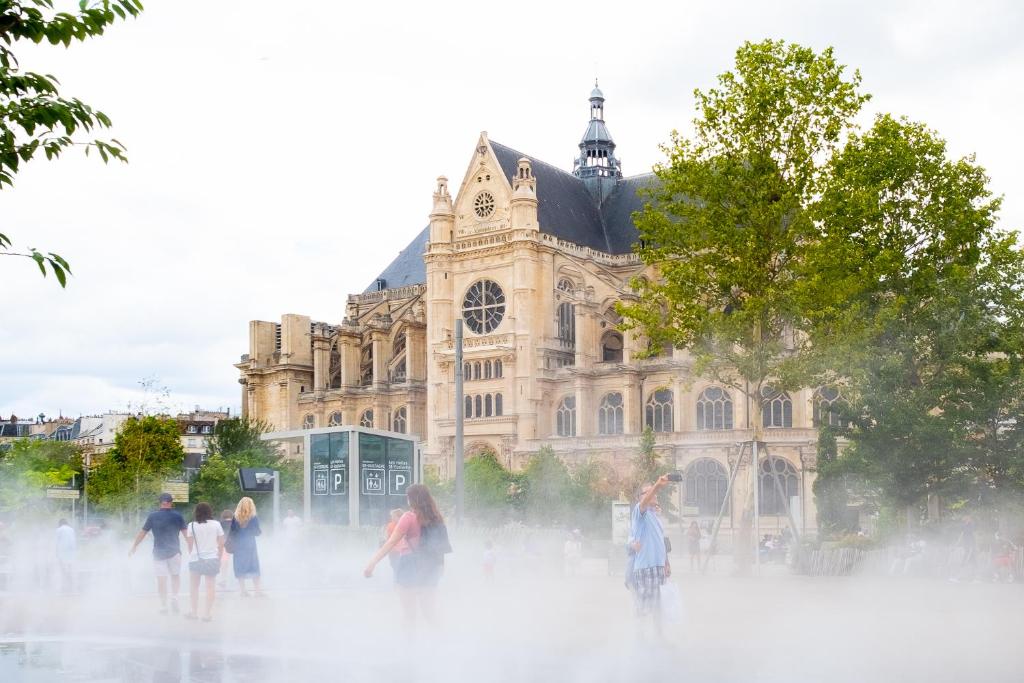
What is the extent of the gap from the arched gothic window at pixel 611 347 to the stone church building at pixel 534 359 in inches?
5.6

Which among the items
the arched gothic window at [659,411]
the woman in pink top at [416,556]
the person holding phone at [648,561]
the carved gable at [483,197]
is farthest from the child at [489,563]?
the carved gable at [483,197]

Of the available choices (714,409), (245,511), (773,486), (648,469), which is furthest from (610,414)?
(245,511)

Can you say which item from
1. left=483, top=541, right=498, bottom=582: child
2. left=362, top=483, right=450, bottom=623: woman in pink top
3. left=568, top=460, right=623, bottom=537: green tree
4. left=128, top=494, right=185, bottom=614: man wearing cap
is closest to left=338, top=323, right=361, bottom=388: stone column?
left=568, top=460, right=623, bottom=537: green tree

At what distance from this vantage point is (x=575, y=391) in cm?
7556

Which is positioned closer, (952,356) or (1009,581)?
(1009,581)

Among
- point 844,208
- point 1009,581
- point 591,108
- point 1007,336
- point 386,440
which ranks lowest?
point 1009,581

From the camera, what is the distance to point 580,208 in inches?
3381

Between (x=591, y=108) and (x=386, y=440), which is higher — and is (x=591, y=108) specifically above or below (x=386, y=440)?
above

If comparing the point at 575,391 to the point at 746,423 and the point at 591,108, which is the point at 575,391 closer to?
the point at 746,423

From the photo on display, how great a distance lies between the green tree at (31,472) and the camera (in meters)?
72.7

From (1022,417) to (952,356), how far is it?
7.34 feet

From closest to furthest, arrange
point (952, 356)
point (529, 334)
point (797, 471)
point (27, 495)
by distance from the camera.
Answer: point (952, 356) → point (797, 471) → point (27, 495) → point (529, 334)

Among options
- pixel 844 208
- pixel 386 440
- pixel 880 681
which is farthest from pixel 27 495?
pixel 880 681

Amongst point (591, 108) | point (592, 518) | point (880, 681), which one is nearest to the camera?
point (880, 681)
